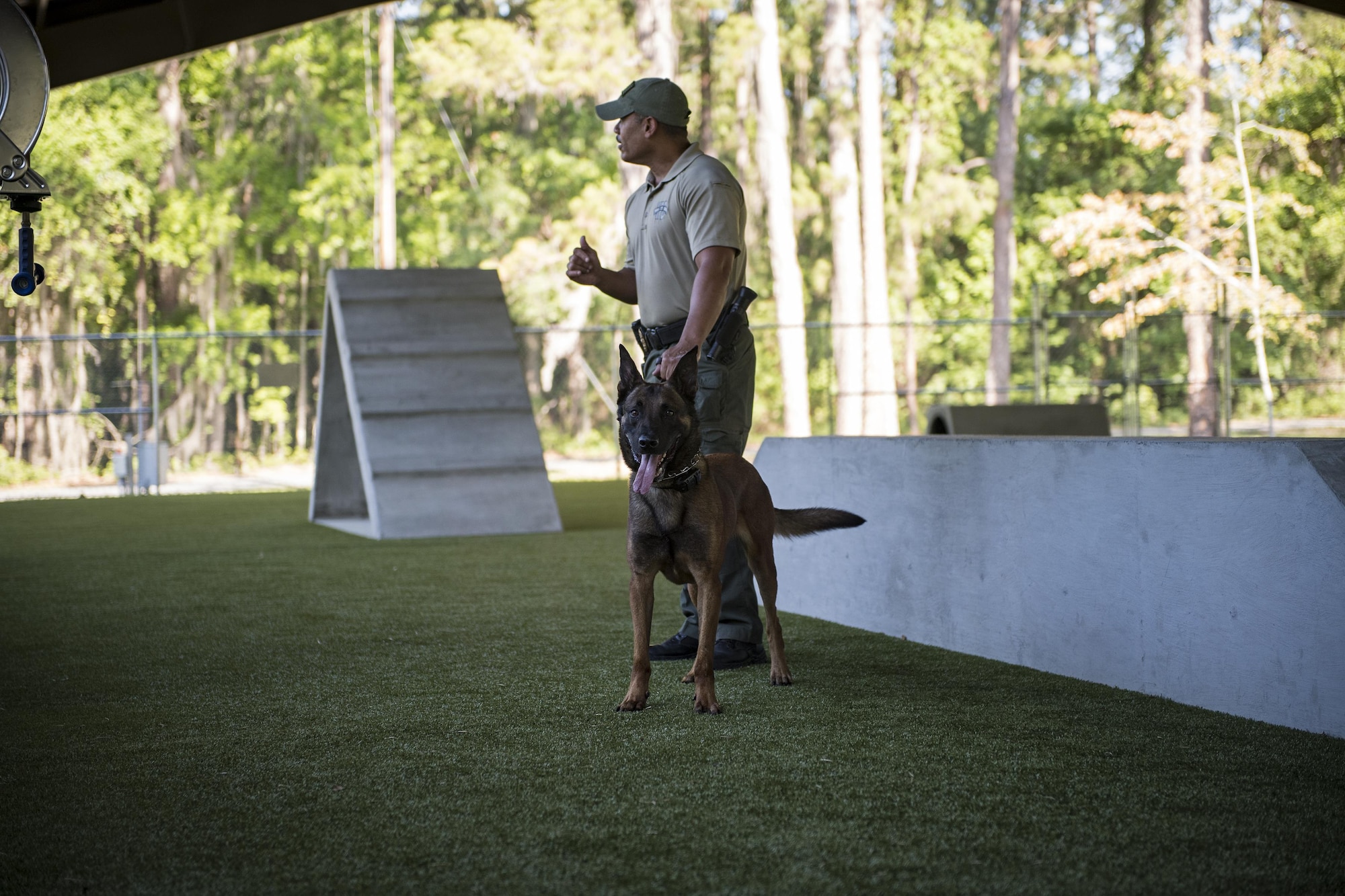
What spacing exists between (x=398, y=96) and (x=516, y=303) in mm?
7100

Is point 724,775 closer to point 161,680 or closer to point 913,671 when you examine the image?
point 913,671

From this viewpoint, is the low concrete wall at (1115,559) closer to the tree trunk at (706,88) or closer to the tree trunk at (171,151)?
the tree trunk at (706,88)

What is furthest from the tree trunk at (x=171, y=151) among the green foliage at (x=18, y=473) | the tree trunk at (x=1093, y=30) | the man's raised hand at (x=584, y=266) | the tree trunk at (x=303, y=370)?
the man's raised hand at (x=584, y=266)

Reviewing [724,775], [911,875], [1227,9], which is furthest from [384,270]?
[1227,9]

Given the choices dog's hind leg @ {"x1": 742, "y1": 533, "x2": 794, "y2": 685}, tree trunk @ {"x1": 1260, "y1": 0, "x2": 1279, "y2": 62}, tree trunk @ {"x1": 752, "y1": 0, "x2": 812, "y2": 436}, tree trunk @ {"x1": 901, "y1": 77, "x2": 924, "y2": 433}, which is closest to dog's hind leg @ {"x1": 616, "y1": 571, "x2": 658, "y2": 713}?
dog's hind leg @ {"x1": 742, "y1": 533, "x2": 794, "y2": 685}

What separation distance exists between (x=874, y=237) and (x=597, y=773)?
79.5 ft

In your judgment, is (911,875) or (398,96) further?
(398,96)

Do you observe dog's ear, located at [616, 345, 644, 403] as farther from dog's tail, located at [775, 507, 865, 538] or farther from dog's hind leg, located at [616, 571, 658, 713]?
dog's tail, located at [775, 507, 865, 538]

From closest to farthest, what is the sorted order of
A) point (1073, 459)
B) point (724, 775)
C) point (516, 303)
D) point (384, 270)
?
point (724, 775) → point (1073, 459) → point (384, 270) → point (516, 303)

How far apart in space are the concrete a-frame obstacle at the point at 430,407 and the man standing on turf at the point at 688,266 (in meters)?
5.84

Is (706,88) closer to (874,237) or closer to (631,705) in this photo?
(874,237)

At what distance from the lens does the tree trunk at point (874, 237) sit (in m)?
24.4

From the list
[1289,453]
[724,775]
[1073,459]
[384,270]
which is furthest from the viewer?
[384,270]

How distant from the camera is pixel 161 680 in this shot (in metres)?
4.89
